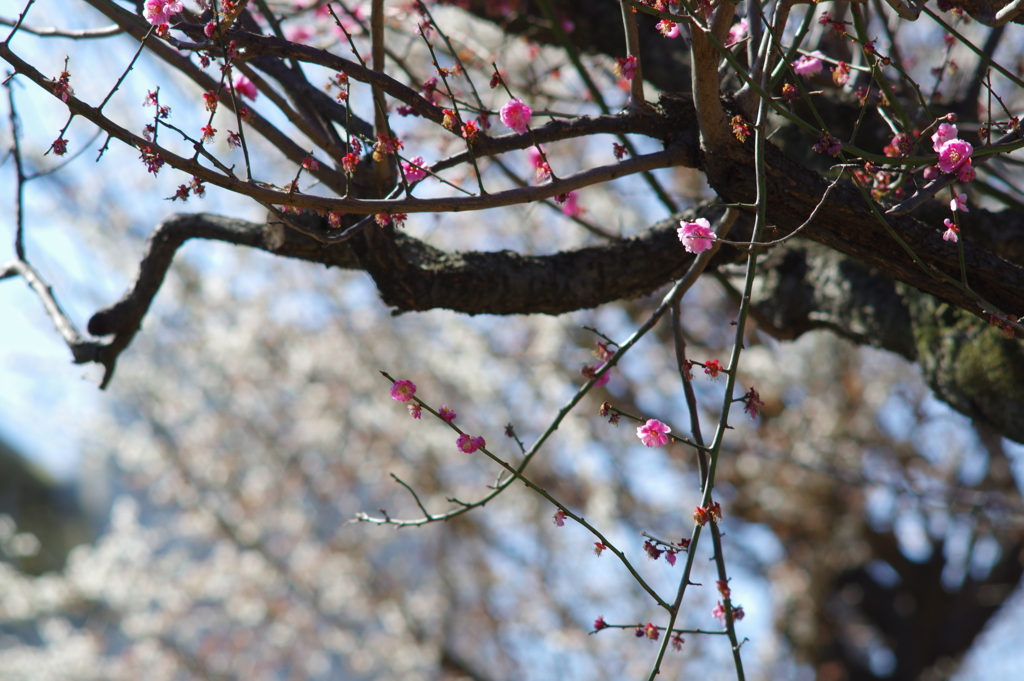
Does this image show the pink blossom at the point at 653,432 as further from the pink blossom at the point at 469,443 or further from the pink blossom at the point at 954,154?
the pink blossom at the point at 954,154

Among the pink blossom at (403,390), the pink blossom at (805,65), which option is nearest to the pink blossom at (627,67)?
the pink blossom at (805,65)

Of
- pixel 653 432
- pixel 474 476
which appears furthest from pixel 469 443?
pixel 474 476

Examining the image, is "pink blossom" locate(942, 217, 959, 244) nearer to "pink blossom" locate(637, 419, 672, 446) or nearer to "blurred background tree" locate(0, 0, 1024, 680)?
"pink blossom" locate(637, 419, 672, 446)

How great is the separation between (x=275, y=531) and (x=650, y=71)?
6.18 metres

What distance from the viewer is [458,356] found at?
6.38 m

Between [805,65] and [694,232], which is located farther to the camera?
[805,65]

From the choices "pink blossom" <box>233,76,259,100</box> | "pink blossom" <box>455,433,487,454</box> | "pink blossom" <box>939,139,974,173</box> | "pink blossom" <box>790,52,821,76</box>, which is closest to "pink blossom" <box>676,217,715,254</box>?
"pink blossom" <box>939,139,974,173</box>

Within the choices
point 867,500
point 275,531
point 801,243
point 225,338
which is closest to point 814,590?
point 867,500

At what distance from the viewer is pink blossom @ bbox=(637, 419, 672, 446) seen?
1591 millimetres

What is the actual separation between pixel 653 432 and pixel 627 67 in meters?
0.87

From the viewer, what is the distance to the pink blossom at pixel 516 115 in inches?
62.7

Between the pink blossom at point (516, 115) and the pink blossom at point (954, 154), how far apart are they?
888mm

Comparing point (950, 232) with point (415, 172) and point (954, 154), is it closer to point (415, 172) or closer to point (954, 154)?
point (954, 154)

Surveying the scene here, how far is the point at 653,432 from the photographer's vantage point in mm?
1609
